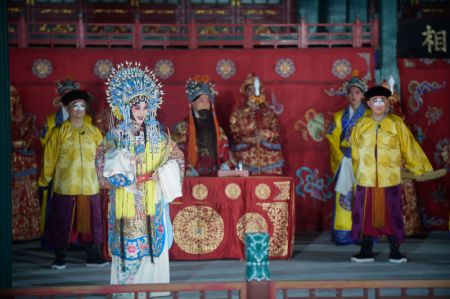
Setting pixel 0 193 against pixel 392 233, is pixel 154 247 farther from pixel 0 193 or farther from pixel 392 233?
pixel 392 233

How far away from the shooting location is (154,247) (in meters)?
5.46

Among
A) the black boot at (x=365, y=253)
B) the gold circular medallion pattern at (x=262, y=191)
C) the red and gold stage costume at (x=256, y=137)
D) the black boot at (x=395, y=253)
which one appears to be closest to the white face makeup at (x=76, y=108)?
the gold circular medallion pattern at (x=262, y=191)

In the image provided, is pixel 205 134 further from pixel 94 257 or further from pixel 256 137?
pixel 94 257

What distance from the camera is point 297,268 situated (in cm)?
670

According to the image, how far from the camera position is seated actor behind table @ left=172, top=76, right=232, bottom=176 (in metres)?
7.71

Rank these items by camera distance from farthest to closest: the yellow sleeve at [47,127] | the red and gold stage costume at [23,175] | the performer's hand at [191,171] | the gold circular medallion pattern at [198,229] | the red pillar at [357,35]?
1. the red pillar at [357,35]
2. the red and gold stage costume at [23,175]
3. the yellow sleeve at [47,127]
4. the performer's hand at [191,171]
5. the gold circular medallion pattern at [198,229]

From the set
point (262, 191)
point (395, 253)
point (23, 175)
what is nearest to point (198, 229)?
point (262, 191)

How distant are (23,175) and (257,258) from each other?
506 cm

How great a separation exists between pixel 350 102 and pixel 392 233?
1.67m

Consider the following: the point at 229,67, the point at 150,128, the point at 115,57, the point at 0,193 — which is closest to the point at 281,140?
the point at 229,67

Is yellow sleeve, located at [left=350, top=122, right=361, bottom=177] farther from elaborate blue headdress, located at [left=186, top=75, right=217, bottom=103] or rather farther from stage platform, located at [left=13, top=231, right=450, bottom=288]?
elaborate blue headdress, located at [left=186, top=75, right=217, bottom=103]

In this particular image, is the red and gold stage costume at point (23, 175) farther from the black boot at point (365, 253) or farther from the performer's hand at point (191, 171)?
the black boot at point (365, 253)

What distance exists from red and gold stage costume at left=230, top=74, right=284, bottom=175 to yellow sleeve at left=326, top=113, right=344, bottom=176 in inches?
21.3

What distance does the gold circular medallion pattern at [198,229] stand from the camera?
7016 millimetres
